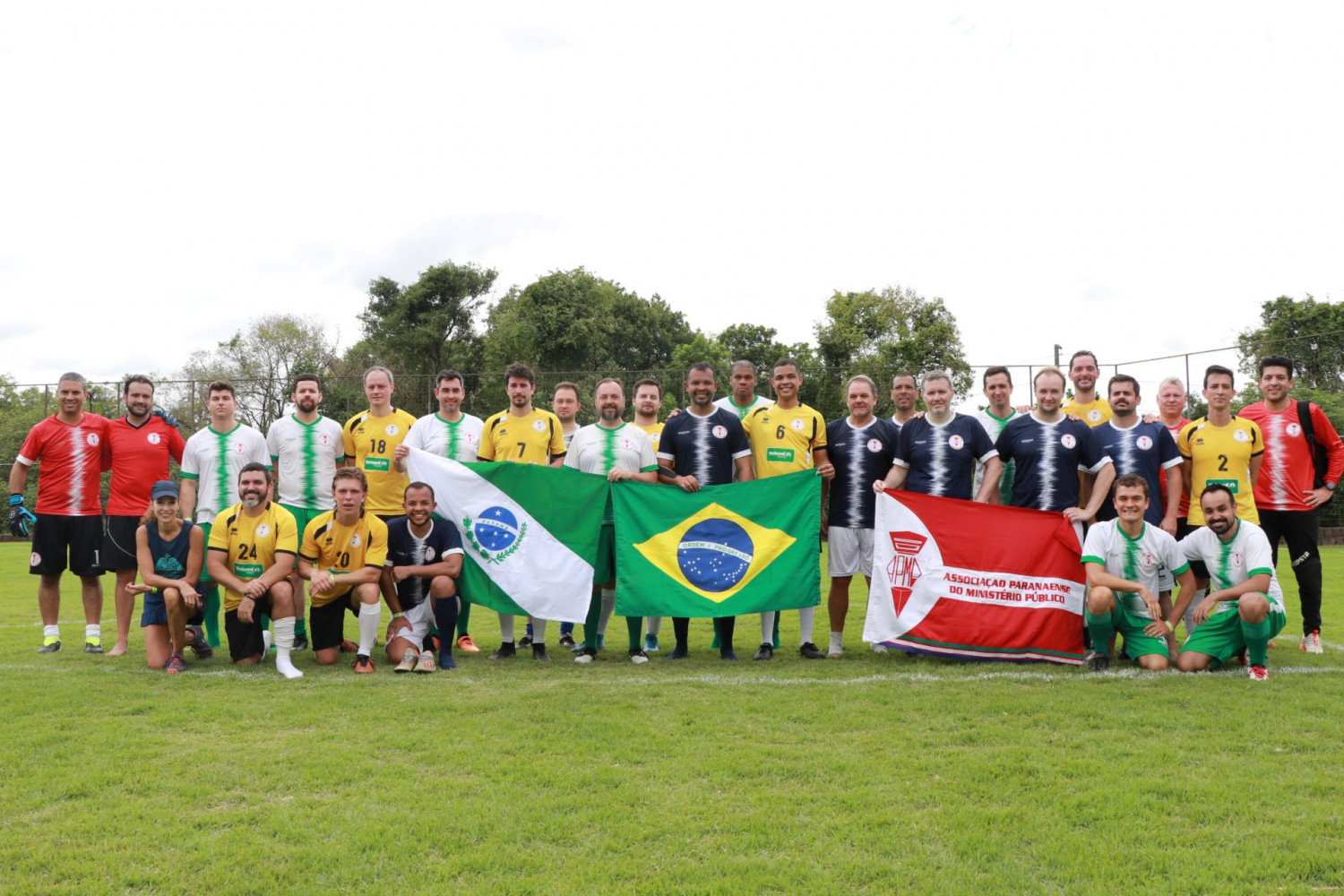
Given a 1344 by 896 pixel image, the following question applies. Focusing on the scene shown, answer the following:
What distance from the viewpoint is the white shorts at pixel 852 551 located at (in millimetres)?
7141

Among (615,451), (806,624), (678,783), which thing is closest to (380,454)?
(615,451)

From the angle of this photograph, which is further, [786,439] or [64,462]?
[64,462]

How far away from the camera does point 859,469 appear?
715cm

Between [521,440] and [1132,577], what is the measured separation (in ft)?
14.6

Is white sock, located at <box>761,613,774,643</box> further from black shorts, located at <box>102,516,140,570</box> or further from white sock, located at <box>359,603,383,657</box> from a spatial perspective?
black shorts, located at <box>102,516,140,570</box>

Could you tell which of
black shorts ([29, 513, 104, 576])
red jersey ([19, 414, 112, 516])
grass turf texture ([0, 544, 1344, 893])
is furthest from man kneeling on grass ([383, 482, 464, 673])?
red jersey ([19, 414, 112, 516])

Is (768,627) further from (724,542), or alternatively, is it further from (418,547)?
(418,547)

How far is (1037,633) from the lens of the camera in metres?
6.67

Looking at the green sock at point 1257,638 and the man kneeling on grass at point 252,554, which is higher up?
the man kneeling on grass at point 252,554

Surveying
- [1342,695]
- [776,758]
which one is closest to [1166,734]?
[1342,695]

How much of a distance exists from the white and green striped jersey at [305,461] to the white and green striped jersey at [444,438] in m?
0.68

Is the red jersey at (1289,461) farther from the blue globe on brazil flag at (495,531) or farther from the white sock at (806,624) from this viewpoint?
the blue globe on brazil flag at (495,531)

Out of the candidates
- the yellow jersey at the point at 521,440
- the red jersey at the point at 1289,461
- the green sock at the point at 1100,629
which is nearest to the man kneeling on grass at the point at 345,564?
the yellow jersey at the point at 521,440

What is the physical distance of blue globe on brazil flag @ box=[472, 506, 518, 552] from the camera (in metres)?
7.18
